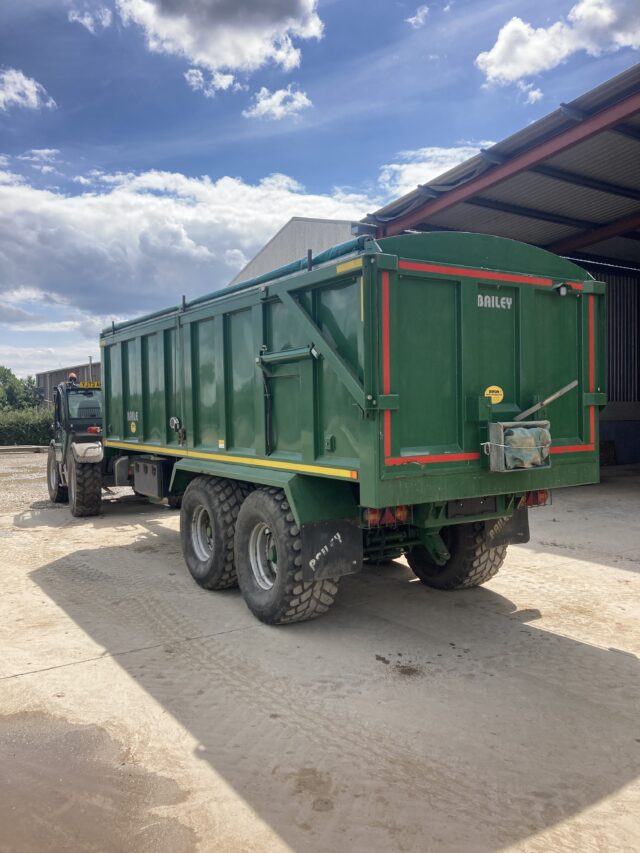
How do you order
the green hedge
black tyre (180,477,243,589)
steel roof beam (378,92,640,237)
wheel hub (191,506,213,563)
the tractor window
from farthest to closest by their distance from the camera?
the green hedge
the tractor window
steel roof beam (378,92,640,237)
wheel hub (191,506,213,563)
black tyre (180,477,243,589)

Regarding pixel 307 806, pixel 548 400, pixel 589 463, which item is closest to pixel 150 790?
pixel 307 806

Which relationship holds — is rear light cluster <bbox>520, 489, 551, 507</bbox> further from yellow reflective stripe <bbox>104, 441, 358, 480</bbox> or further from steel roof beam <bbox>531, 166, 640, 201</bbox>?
steel roof beam <bbox>531, 166, 640, 201</bbox>

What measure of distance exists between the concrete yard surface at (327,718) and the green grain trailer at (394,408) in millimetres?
598

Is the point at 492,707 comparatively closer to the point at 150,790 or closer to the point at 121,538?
the point at 150,790

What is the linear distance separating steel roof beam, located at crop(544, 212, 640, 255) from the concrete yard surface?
9725mm

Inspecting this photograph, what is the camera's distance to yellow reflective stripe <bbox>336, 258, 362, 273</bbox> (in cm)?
423

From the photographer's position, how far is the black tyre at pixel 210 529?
5996 millimetres

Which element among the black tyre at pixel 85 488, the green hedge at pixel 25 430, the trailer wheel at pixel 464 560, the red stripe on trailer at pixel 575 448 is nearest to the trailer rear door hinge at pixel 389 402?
the red stripe on trailer at pixel 575 448

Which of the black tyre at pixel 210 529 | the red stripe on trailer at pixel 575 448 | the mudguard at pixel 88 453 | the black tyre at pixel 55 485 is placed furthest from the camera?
the black tyre at pixel 55 485

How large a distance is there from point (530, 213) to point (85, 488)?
1002 cm

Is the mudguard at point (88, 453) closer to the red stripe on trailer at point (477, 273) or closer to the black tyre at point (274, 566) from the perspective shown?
the black tyre at point (274, 566)

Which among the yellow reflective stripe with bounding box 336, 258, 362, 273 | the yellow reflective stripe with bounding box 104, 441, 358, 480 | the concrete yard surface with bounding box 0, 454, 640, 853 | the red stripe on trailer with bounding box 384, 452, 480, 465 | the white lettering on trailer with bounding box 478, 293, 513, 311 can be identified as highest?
the yellow reflective stripe with bounding box 336, 258, 362, 273

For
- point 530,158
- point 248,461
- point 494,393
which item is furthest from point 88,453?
point 530,158

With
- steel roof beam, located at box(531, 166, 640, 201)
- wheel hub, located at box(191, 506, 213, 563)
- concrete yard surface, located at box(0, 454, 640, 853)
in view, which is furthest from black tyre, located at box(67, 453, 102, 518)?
steel roof beam, located at box(531, 166, 640, 201)
